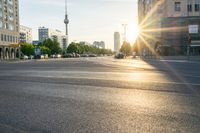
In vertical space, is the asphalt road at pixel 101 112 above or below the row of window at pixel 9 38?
below

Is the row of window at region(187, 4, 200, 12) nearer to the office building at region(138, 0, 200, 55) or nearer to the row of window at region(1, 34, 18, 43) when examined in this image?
the office building at region(138, 0, 200, 55)

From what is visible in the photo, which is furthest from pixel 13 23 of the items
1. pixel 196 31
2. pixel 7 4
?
pixel 196 31

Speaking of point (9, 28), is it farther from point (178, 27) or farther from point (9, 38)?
point (178, 27)

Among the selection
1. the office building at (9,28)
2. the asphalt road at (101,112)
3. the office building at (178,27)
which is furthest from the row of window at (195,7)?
the asphalt road at (101,112)

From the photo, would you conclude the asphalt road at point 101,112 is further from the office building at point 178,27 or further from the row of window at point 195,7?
the row of window at point 195,7

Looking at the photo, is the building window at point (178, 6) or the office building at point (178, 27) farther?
the building window at point (178, 6)

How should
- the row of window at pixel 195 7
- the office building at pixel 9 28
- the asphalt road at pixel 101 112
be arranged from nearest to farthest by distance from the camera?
1. the asphalt road at pixel 101 112
2. the row of window at pixel 195 7
3. the office building at pixel 9 28

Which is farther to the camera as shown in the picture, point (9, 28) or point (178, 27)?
point (9, 28)

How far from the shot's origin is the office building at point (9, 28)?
10012 cm

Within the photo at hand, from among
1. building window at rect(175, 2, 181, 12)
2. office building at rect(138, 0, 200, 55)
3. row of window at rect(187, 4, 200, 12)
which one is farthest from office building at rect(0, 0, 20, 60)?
row of window at rect(187, 4, 200, 12)

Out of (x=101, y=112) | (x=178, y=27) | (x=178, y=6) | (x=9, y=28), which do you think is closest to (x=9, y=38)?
(x=9, y=28)

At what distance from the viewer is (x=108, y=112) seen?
7691 millimetres

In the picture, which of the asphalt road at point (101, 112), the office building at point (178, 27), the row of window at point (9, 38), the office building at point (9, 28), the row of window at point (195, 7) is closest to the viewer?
the asphalt road at point (101, 112)

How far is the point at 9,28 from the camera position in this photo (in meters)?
105
